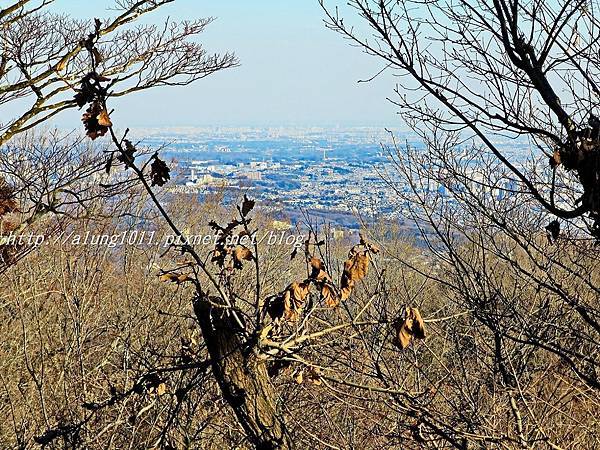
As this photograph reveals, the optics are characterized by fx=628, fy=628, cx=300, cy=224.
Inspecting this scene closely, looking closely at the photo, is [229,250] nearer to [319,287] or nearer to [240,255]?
[240,255]

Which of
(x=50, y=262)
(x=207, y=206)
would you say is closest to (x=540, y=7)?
(x=50, y=262)

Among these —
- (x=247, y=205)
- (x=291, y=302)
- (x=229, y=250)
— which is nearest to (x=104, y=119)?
(x=247, y=205)

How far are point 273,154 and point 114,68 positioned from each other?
10.7 metres

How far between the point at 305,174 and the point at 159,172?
11047 millimetres

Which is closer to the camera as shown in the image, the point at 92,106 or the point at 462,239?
the point at 92,106

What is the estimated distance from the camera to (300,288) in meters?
2.28

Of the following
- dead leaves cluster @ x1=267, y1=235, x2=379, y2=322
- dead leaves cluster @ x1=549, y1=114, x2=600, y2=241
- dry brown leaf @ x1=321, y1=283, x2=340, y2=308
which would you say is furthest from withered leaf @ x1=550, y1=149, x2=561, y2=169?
dry brown leaf @ x1=321, y1=283, x2=340, y2=308

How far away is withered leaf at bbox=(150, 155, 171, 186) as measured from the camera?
2.12 m

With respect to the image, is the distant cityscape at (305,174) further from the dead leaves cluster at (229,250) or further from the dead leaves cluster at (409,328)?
the dead leaves cluster at (409,328)

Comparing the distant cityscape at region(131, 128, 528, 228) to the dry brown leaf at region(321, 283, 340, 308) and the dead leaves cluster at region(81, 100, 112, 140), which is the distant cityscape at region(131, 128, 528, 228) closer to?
the dry brown leaf at region(321, 283, 340, 308)

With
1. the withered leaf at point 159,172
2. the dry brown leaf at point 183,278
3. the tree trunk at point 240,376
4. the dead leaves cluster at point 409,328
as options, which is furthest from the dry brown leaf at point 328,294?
the withered leaf at point 159,172

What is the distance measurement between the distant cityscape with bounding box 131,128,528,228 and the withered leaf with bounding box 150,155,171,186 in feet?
4.27

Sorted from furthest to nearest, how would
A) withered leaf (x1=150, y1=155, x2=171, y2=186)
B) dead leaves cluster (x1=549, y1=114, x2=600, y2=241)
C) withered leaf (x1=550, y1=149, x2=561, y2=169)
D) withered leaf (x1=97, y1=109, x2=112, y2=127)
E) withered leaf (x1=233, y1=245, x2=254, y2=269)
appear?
withered leaf (x1=550, y1=149, x2=561, y2=169)
dead leaves cluster (x1=549, y1=114, x2=600, y2=241)
withered leaf (x1=233, y1=245, x2=254, y2=269)
withered leaf (x1=150, y1=155, x2=171, y2=186)
withered leaf (x1=97, y1=109, x2=112, y2=127)

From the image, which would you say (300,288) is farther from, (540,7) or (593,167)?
(540,7)
